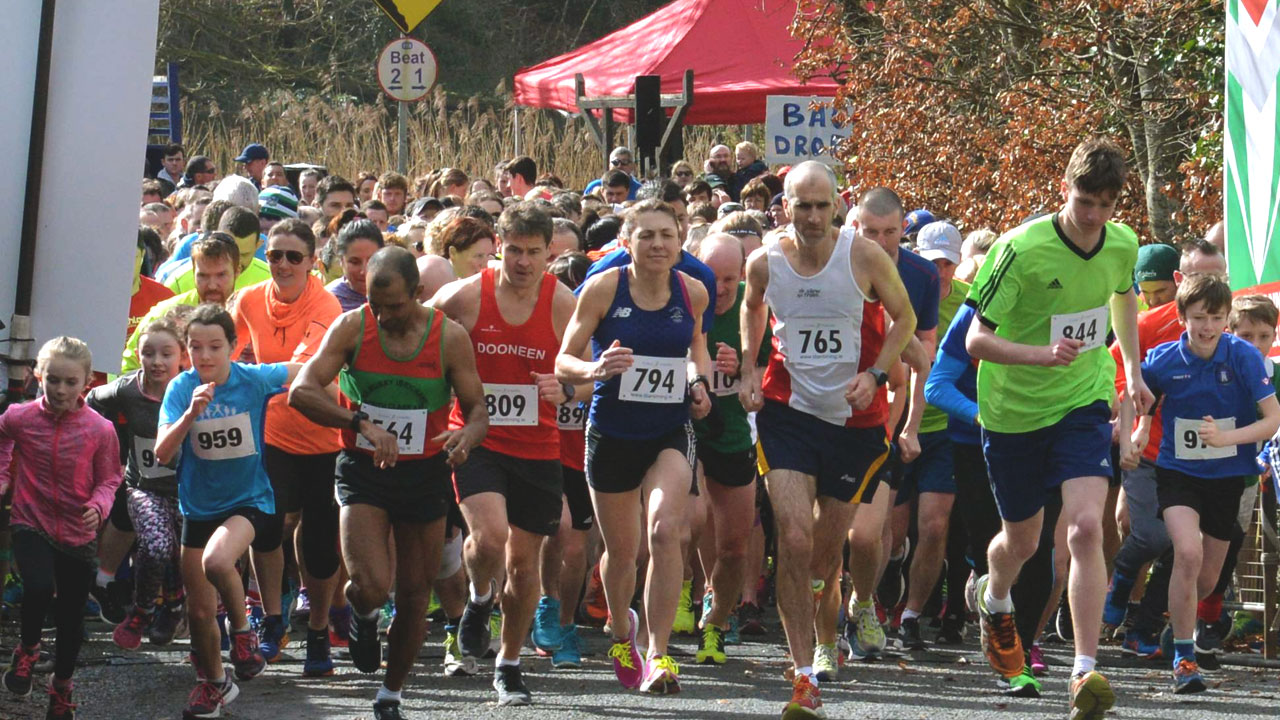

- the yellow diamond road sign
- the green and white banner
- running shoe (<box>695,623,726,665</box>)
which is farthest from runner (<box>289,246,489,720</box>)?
the yellow diamond road sign

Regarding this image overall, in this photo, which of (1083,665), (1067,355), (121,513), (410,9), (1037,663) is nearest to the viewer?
(1083,665)

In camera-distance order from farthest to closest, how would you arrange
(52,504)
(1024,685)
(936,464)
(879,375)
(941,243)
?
(941,243) < (936,464) < (1024,685) < (879,375) < (52,504)

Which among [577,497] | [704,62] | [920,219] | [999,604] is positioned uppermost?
[704,62]

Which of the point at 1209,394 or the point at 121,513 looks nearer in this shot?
the point at 1209,394

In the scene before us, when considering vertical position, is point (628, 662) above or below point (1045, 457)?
below

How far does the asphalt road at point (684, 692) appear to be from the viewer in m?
7.84

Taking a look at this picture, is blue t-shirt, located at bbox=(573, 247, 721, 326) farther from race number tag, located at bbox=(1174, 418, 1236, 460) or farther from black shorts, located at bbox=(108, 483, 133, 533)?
black shorts, located at bbox=(108, 483, 133, 533)

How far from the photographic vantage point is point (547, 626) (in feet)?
30.5

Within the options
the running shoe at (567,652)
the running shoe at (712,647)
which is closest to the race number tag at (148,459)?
the running shoe at (567,652)

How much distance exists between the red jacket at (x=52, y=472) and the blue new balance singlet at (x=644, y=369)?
1979 mm

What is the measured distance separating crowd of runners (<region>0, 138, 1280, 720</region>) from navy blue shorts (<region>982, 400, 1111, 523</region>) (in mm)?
12

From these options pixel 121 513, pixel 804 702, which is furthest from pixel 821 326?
pixel 121 513

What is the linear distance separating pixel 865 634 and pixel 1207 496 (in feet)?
5.45

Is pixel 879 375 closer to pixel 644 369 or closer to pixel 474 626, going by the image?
pixel 644 369
